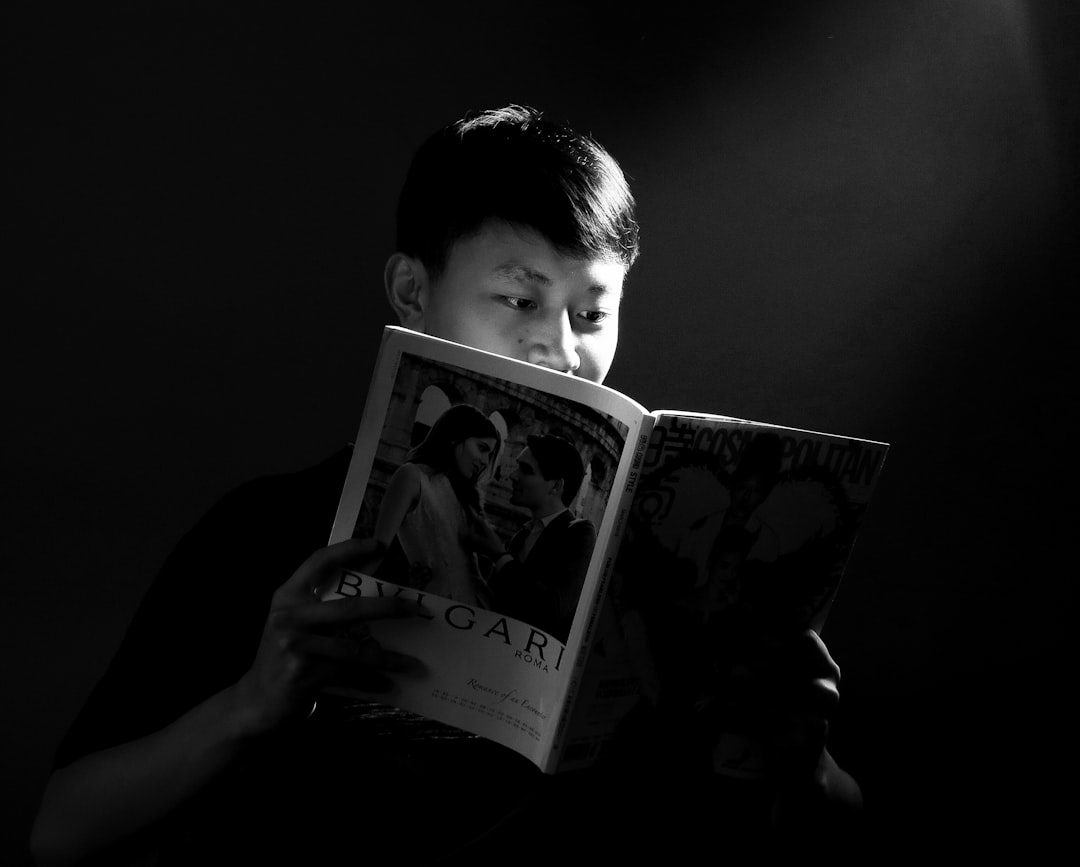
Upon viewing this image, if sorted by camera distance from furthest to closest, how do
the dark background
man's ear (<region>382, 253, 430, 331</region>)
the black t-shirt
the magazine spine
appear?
the dark background → man's ear (<region>382, 253, 430, 331</region>) → the black t-shirt → the magazine spine

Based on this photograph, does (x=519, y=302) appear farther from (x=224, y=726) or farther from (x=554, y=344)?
(x=224, y=726)

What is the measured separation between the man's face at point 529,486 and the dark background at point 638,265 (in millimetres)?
832

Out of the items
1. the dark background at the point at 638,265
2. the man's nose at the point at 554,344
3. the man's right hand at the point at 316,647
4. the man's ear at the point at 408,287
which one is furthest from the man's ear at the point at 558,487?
the dark background at the point at 638,265

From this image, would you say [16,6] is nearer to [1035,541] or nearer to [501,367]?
[501,367]

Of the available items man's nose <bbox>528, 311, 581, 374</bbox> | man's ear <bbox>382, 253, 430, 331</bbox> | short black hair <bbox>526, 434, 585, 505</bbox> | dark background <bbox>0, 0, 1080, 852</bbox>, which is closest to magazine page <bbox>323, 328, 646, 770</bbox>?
short black hair <bbox>526, 434, 585, 505</bbox>

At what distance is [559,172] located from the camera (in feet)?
3.80

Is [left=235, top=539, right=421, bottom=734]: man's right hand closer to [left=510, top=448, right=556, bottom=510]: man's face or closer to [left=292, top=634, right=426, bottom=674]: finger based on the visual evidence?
[left=292, top=634, right=426, bottom=674]: finger

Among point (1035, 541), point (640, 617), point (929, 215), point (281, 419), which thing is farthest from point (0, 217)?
point (1035, 541)

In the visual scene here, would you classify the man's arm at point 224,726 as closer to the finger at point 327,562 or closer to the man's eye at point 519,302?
the finger at point 327,562

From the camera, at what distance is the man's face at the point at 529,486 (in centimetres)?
82

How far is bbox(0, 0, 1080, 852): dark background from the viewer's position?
1511mm

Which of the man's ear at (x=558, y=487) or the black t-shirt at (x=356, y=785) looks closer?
the man's ear at (x=558, y=487)

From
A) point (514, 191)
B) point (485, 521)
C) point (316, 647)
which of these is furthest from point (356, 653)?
point (514, 191)

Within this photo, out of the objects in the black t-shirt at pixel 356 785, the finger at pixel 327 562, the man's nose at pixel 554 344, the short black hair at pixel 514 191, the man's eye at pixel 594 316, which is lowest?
the black t-shirt at pixel 356 785
